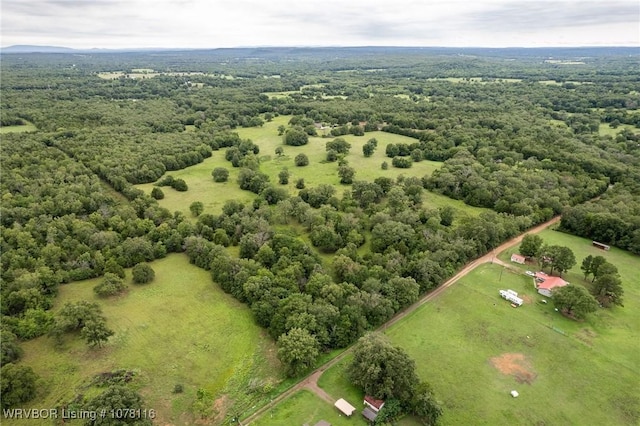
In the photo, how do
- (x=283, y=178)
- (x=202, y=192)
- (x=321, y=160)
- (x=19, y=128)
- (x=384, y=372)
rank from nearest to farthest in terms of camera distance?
(x=384, y=372), (x=202, y=192), (x=283, y=178), (x=321, y=160), (x=19, y=128)

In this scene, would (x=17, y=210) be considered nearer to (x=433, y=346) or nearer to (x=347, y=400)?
(x=347, y=400)

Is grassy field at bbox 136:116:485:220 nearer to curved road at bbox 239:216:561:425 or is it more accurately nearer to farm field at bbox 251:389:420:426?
curved road at bbox 239:216:561:425

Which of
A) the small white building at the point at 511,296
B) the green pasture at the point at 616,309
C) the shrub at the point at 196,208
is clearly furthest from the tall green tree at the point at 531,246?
the shrub at the point at 196,208

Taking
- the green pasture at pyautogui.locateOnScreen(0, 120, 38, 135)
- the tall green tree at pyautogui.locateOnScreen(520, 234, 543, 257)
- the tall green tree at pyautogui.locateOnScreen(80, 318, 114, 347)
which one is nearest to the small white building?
the tall green tree at pyautogui.locateOnScreen(520, 234, 543, 257)

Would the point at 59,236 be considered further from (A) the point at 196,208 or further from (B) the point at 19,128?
(B) the point at 19,128

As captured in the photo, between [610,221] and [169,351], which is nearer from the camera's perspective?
[169,351]

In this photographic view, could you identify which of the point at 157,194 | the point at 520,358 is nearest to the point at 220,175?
the point at 157,194

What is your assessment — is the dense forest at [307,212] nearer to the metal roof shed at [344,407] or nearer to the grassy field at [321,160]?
the grassy field at [321,160]
